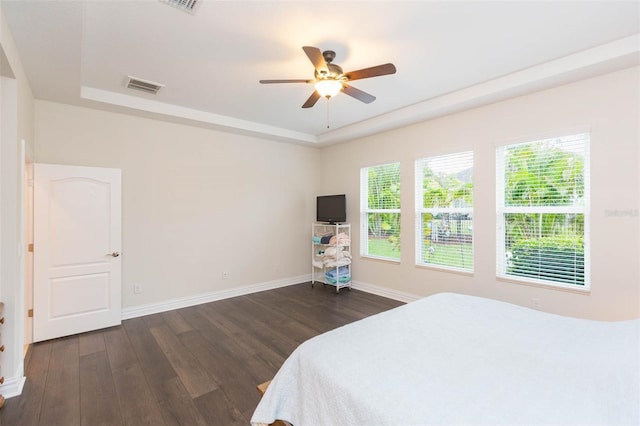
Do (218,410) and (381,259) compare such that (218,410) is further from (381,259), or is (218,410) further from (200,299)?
(381,259)

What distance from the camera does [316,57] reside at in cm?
224

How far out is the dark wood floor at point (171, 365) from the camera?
6.74ft

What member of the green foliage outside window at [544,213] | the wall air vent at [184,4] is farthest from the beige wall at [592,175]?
the wall air vent at [184,4]

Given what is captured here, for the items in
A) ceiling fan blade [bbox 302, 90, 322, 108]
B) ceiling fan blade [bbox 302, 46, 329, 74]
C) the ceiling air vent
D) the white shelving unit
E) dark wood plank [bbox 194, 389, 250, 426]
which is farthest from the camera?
the white shelving unit

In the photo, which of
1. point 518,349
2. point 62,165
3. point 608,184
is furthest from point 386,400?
point 62,165

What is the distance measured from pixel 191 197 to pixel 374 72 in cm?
326

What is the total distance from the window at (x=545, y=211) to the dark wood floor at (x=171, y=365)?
1.81m

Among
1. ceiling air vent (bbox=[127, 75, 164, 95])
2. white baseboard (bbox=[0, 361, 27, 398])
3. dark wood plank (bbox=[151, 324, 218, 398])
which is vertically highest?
ceiling air vent (bbox=[127, 75, 164, 95])

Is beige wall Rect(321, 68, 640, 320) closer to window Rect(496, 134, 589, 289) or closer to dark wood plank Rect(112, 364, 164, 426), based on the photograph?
window Rect(496, 134, 589, 289)

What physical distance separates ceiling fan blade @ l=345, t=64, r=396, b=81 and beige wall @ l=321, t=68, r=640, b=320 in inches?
77.9

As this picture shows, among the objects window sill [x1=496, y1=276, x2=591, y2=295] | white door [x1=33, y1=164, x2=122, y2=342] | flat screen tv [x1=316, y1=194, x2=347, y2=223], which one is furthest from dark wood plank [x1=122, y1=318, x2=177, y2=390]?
window sill [x1=496, y1=276, x2=591, y2=295]

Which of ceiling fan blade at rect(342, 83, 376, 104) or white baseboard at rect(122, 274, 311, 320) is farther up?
ceiling fan blade at rect(342, 83, 376, 104)

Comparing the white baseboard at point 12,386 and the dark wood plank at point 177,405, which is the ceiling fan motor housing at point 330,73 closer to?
the dark wood plank at point 177,405

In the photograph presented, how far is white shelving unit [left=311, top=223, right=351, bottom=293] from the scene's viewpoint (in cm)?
505
